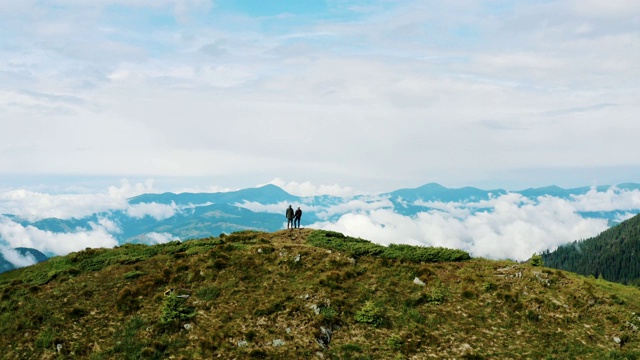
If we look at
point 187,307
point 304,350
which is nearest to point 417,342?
point 304,350

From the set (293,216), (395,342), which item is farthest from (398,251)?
(293,216)

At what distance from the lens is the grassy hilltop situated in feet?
85.5

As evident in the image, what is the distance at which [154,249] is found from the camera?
4238 centimetres

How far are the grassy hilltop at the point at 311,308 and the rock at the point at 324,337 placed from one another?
0.28ft

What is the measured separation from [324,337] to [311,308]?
122 inches

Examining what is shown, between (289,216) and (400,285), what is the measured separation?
65.5 feet

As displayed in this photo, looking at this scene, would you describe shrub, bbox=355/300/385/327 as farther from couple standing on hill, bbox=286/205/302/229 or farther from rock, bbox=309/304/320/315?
couple standing on hill, bbox=286/205/302/229

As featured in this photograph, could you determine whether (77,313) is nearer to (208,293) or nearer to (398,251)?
(208,293)

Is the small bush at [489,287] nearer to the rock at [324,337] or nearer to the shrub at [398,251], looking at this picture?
the shrub at [398,251]

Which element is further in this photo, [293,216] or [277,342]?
[293,216]

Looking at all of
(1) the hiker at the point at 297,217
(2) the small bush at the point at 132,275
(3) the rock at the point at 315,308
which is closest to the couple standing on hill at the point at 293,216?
(1) the hiker at the point at 297,217

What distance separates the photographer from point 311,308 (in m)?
29.5

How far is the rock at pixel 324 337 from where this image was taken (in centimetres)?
2612

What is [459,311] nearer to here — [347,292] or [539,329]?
[539,329]
